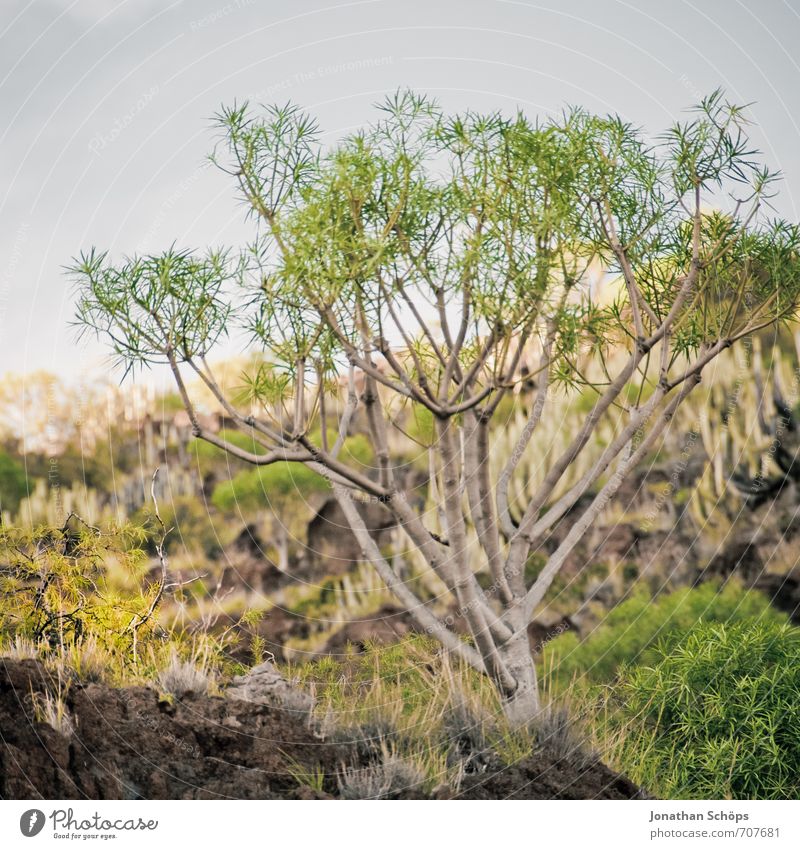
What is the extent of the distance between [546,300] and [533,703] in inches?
38.2

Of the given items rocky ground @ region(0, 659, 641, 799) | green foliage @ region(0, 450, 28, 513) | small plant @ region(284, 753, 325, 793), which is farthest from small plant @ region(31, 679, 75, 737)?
green foliage @ region(0, 450, 28, 513)

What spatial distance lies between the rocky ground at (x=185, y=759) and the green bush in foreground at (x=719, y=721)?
15 centimetres

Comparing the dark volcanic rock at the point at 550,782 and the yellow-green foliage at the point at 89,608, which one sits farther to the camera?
the yellow-green foliage at the point at 89,608

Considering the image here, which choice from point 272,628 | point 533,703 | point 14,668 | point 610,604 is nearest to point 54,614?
point 14,668

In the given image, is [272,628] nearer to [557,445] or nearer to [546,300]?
[557,445]

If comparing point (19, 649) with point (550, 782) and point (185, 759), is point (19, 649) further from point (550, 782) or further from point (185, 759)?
point (550, 782)

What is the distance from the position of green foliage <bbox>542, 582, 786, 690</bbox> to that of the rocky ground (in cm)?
57

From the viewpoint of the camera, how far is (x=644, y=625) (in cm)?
284

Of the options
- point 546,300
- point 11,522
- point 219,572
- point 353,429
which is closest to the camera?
point 546,300

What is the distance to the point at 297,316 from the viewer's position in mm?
2217

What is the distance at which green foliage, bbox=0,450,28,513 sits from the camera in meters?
2.87

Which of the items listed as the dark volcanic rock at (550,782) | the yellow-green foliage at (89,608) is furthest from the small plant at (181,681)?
the dark volcanic rock at (550,782)

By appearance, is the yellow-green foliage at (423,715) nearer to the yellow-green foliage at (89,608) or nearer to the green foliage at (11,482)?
the yellow-green foliage at (89,608)

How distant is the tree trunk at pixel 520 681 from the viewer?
→ 7.49 feet
